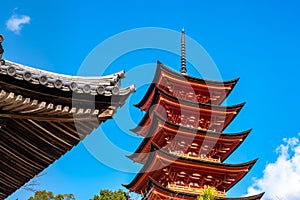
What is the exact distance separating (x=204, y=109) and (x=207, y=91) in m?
2.32

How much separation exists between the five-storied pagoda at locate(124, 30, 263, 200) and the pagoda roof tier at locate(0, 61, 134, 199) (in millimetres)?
14044

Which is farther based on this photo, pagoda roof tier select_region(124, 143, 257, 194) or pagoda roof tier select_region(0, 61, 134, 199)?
pagoda roof tier select_region(124, 143, 257, 194)

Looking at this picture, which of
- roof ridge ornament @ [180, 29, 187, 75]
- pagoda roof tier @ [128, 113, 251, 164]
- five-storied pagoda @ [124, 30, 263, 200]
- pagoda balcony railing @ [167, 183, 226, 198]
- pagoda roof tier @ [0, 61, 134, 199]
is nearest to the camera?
pagoda roof tier @ [0, 61, 134, 199]

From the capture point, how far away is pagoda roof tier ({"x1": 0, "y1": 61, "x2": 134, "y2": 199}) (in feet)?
14.4

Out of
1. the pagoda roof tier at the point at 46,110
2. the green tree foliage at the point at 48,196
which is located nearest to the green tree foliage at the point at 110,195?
the green tree foliage at the point at 48,196

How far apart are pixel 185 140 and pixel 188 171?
6.42 ft

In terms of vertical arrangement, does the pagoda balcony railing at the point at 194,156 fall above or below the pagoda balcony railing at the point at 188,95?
below

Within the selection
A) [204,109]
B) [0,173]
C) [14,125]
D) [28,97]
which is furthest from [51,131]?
[204,109]

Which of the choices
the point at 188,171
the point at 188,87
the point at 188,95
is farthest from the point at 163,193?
the point at 188,87

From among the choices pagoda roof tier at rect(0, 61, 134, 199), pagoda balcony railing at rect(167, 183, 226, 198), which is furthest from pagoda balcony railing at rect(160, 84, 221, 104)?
pagoda roof tier at rect(0, 61, 134, 199)

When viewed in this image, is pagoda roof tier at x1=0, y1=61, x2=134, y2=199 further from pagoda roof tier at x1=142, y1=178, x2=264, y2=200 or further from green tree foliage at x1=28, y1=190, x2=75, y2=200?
green tree foliage at x1=28, y1=190, x2=75, y2=200

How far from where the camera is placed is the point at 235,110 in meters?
24.1

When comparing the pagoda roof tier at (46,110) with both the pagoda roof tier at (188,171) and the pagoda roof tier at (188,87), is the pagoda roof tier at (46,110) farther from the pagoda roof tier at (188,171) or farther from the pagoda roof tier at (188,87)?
the pagoda roof tier at (188,87)

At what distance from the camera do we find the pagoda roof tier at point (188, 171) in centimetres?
2020
